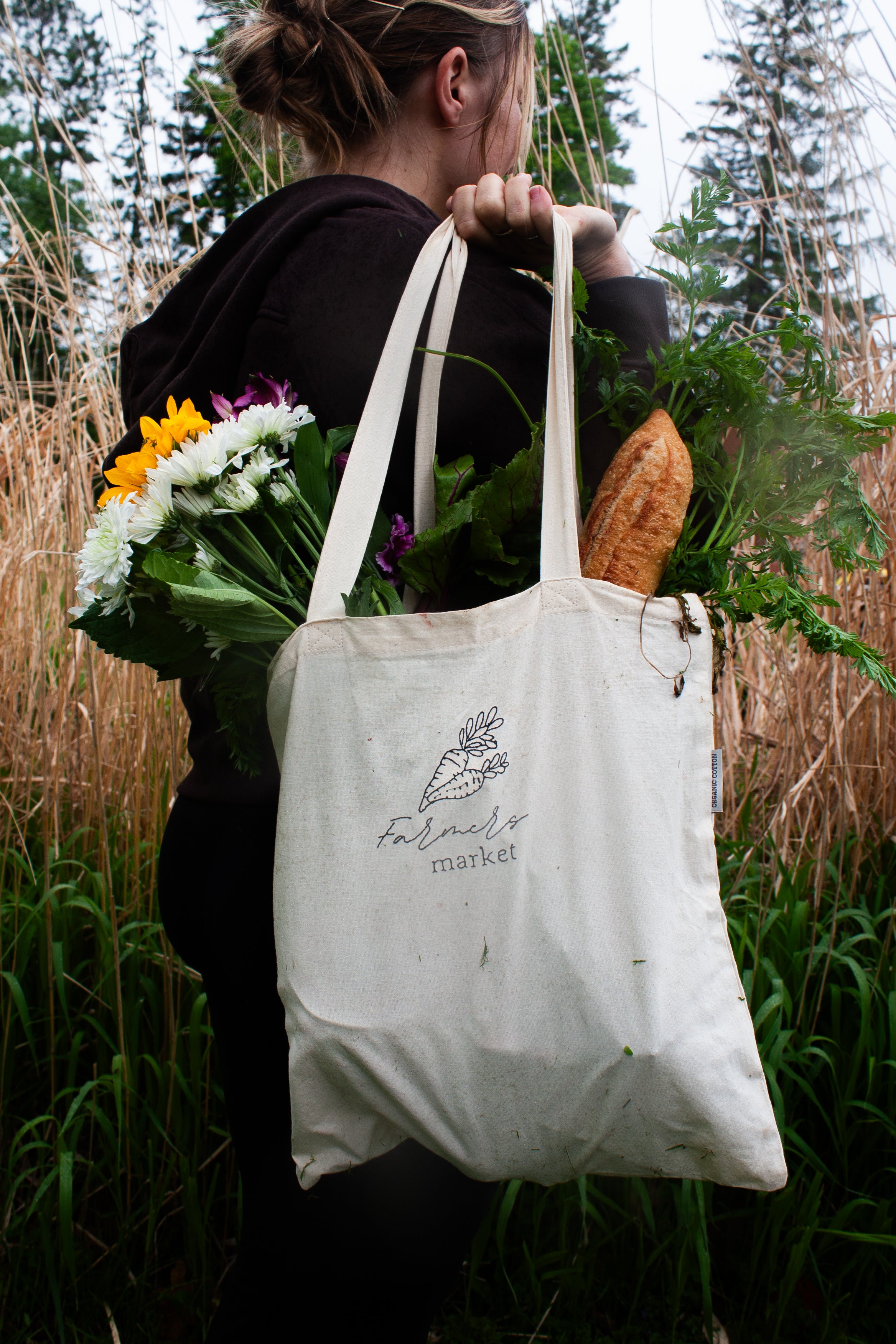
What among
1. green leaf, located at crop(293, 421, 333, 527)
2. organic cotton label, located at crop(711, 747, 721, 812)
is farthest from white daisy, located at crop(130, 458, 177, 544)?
organic cotton label, located at crop(711, 747, 721, 812)

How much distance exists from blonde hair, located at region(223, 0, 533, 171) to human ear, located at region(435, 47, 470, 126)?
0.01 m

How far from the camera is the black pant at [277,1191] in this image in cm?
91

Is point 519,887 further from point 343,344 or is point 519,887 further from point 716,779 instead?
point 343,344

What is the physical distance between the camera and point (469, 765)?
29.6 inches

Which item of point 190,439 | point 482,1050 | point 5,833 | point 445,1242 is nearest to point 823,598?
point 482,1050

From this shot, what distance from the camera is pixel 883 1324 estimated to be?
144cm

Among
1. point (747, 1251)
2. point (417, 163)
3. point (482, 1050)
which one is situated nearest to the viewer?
point (482, 1050)

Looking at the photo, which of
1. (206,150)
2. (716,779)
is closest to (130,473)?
(716,779)

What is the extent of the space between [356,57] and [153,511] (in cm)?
62

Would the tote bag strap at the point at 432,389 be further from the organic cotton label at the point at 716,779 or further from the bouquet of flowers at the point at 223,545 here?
the organic cotton label at the point at 716,779

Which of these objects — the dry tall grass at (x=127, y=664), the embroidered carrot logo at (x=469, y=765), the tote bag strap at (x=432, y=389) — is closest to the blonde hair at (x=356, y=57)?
the tote bag strap at (x=432, y=389)

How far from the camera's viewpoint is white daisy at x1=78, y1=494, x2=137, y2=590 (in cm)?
81

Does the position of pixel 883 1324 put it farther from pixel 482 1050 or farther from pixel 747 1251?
pixel 482 1050

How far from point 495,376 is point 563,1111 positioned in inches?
27.7
